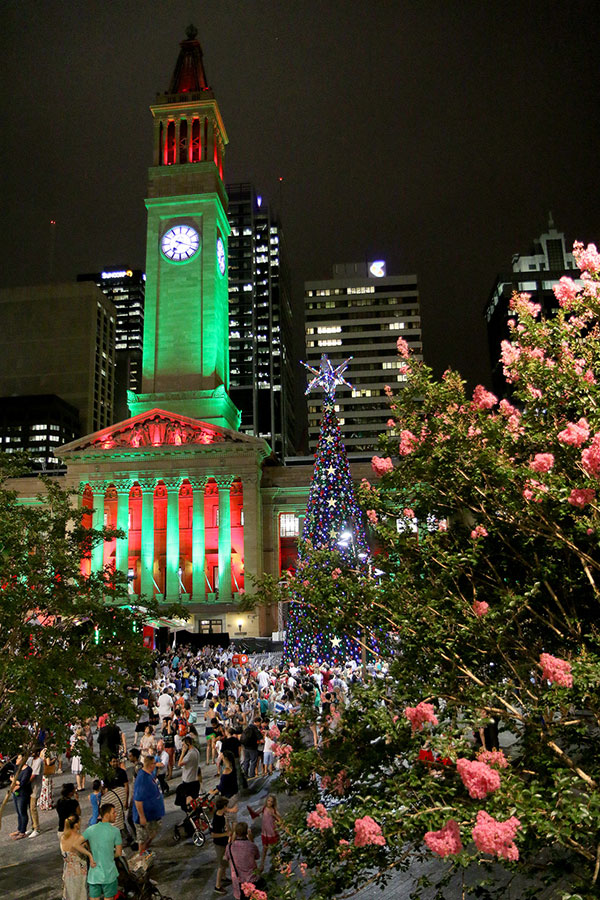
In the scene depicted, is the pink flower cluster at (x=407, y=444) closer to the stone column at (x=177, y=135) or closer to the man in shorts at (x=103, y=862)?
the man in shorts at (x=103, y=862)

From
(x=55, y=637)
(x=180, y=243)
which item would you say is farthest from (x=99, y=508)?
(x=55, y=637)

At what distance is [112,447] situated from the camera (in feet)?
204

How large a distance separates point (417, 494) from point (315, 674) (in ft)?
66.0

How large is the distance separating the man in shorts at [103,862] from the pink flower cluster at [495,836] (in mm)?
6860

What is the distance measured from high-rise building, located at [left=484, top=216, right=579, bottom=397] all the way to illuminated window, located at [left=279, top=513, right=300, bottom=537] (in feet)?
217

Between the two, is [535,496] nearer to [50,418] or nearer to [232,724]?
[232,724]

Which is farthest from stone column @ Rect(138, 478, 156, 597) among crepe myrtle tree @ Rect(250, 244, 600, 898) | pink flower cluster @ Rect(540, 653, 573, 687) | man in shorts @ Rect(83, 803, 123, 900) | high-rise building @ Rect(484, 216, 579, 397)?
high-rise building @ Rect(484, 216, 579, 397)

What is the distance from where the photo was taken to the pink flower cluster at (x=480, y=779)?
513cm

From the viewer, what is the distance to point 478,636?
7.11 meters

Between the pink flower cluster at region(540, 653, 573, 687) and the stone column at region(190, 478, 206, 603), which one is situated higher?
the stone column at region(190, 478, 206, 603)

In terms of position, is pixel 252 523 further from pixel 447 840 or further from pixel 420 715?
pixel 447 840

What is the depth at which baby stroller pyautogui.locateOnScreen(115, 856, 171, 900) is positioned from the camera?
10398mm

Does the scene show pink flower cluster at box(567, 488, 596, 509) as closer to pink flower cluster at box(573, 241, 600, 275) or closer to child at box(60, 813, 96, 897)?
pink flower cluster at box(573, 241, 600, 275)

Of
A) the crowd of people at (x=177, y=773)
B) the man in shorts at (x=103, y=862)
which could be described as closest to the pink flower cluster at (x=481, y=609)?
the crowd of people at (x=177, y=773)
